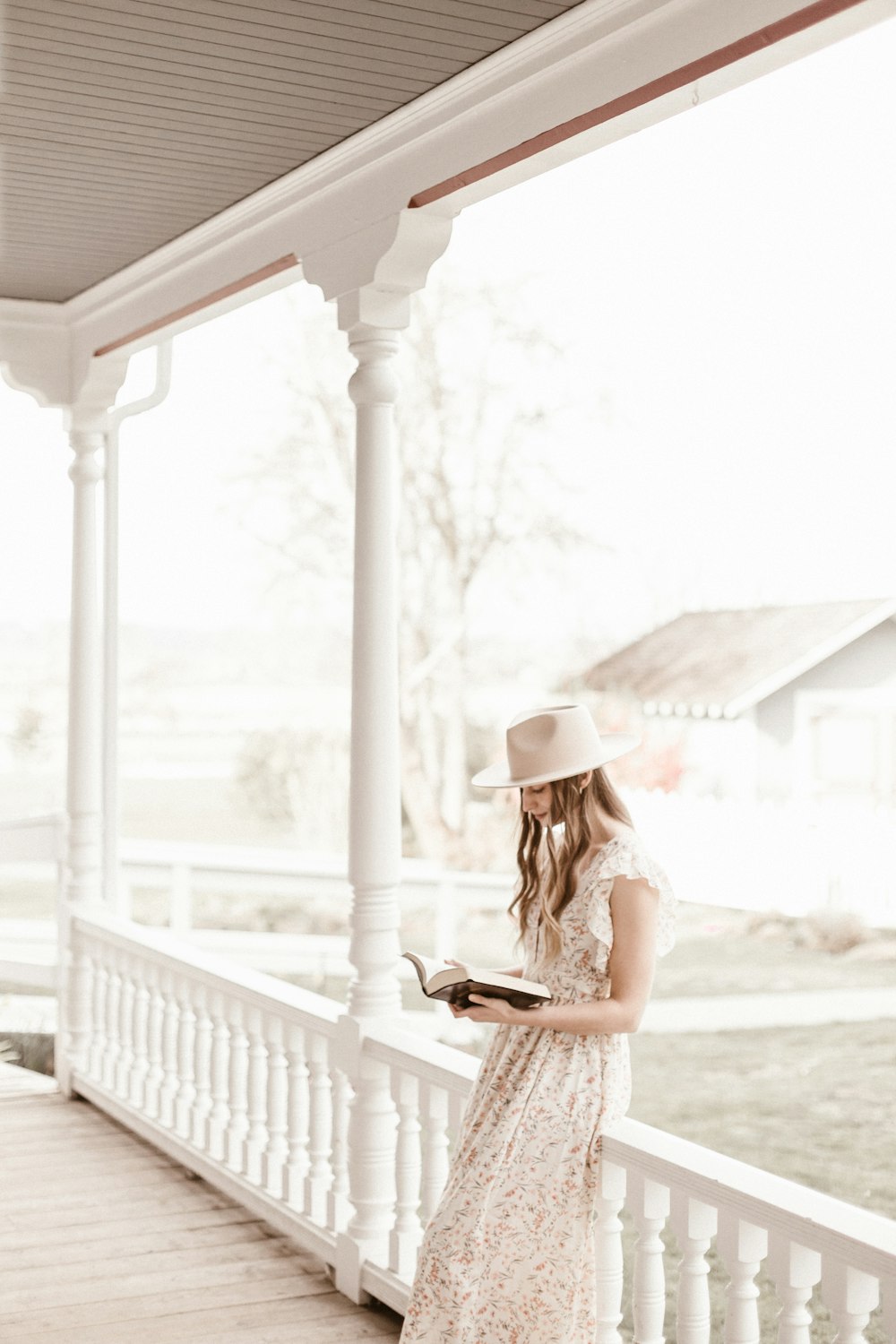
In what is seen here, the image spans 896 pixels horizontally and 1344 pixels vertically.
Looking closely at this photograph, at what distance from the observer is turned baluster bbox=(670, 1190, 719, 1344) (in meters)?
2.58

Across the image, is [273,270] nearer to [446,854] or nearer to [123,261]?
[123,261]

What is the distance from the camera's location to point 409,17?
2998 millimetres

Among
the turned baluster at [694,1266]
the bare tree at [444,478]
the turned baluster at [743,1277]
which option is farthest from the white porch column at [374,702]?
the bare tree at [444,478]

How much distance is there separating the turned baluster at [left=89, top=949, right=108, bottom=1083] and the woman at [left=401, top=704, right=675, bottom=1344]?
126 inches

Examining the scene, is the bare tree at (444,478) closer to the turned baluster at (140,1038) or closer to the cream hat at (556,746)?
the turned baluster at (140,1038)

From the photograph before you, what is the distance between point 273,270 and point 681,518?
10642 millimetres

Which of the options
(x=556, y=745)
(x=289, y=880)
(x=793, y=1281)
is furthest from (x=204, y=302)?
(x=289, y=880)

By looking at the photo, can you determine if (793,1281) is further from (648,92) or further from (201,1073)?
(201,1073)

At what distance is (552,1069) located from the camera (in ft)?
9.12

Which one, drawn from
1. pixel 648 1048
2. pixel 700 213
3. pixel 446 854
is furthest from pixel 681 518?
pixel 648 1048

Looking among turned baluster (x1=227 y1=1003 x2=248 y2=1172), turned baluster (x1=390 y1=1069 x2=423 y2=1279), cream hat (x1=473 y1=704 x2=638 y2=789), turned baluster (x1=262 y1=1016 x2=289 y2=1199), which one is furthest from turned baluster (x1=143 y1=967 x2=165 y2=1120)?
cream hat (x1=473 y1=704 x2=638 y2=789)

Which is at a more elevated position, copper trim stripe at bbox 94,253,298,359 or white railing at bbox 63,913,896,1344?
copper trim stripe at bbox 94,253,298,359

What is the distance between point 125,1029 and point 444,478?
9.31 meters

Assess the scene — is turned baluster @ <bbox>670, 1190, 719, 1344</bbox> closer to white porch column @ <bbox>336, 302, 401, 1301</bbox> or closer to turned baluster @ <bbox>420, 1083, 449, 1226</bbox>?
turned baluster @ <bbox>420, 1083, 449, 1226</bbox>
